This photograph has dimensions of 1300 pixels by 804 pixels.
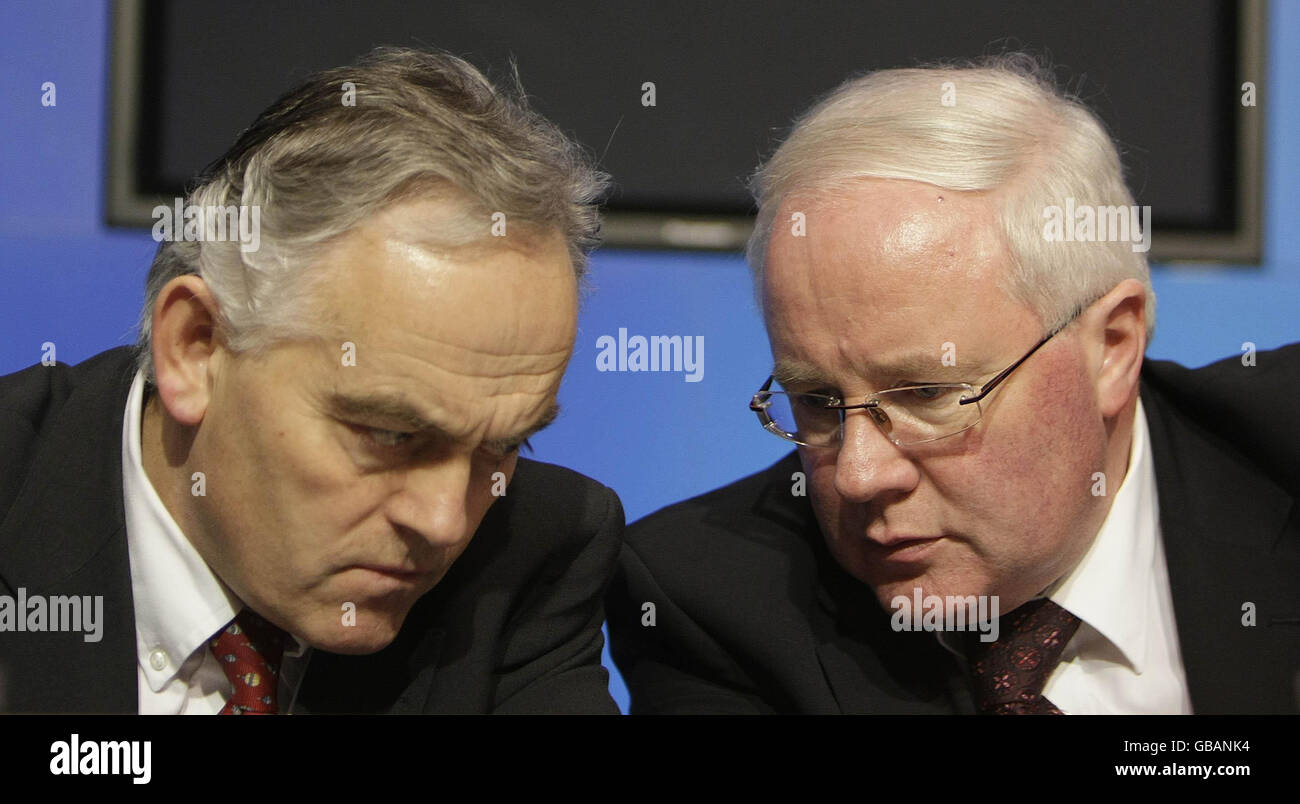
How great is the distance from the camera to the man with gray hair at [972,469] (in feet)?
6.24

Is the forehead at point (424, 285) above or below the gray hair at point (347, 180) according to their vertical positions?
below

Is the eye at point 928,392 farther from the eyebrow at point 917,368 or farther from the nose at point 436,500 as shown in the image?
the nose at point 436,500

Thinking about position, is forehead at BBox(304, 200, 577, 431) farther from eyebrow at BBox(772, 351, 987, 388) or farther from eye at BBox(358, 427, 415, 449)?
eyebrow at BBox(772, 351, 987, 388)

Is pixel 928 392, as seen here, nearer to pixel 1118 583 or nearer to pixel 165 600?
pixel 1118 583

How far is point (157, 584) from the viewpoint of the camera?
1.82m

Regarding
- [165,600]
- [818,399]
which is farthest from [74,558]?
[818,399]

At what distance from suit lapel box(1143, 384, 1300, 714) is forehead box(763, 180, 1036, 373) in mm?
517

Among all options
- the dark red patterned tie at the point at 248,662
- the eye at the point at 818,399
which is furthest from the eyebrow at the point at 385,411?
the eye at the point at 818,399

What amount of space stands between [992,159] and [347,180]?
3.34ft

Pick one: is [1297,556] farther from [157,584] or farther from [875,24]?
[157,584]

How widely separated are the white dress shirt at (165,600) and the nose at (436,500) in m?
0.35

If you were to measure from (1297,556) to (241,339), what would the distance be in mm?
1762
